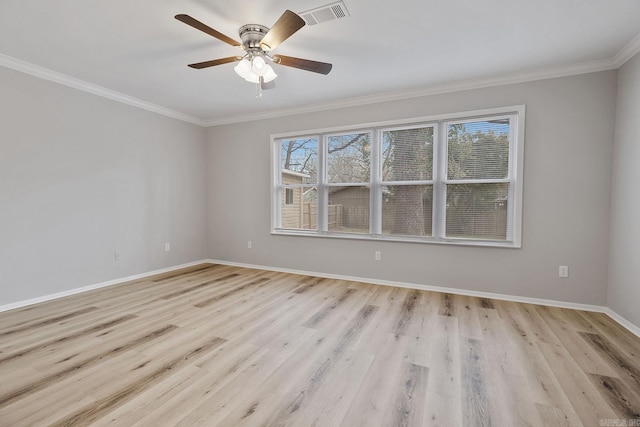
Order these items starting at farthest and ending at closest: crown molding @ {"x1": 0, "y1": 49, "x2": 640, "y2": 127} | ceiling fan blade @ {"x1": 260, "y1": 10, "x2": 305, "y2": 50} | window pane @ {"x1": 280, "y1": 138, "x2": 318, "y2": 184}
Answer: window pane @ {"x1": 280, "y1": 138, "x2": 318, "y2": 184}
crown molding @ {"x1": 0, "y1": 49, "x2": 640, "y2": 127}
ceiling fan blade @ {"x1": 260, "y1": 10, "x2": 305, "y2": 50}

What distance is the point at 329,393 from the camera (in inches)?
69.4

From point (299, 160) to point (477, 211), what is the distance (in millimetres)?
2752

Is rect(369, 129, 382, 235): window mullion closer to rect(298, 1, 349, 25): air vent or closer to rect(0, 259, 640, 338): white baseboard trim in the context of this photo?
rect(0, 259, 640, 338): white baseboard trim

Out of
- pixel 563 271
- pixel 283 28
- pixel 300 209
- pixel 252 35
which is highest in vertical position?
pixel 252 35

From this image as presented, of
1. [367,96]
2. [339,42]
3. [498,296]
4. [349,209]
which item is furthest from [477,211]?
[339,42]

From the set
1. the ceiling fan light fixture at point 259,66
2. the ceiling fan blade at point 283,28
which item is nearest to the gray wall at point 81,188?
the ceiling fan light fixture at point 259,66

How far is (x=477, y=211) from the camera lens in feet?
11.9

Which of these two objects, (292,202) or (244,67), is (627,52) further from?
(292,202)

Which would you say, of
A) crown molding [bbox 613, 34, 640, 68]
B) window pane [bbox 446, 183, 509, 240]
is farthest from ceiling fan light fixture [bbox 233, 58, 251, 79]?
crown molding [bbox 613, 34, 640, 68]

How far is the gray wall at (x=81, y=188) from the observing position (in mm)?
3088

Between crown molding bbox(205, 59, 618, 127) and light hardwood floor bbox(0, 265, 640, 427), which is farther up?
crown molding bbox(205, 59, 618, 127)

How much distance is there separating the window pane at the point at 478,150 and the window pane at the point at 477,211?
16 centimetres

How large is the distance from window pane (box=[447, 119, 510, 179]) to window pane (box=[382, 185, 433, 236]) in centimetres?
45

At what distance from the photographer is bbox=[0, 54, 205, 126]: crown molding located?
3.03m
